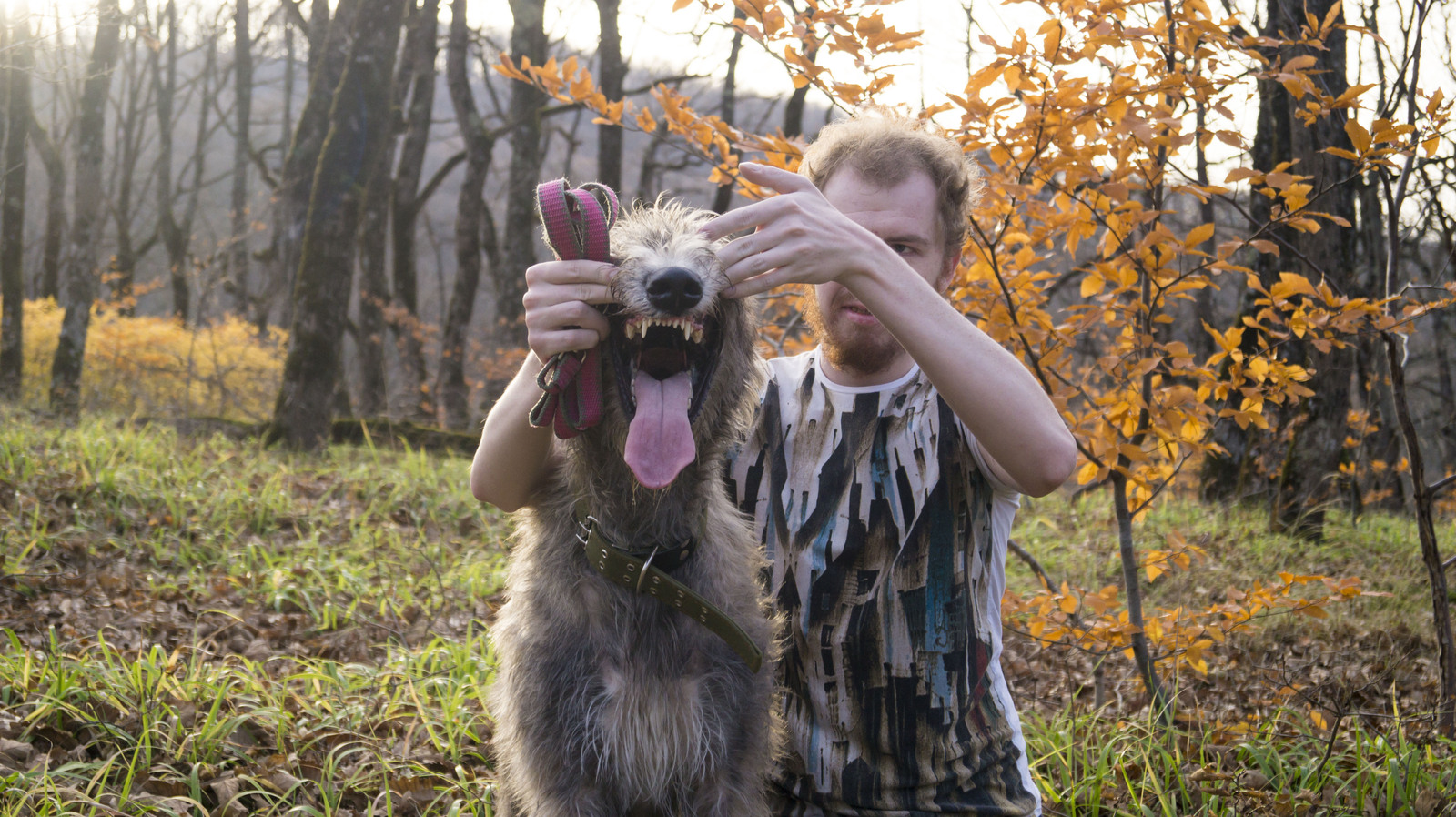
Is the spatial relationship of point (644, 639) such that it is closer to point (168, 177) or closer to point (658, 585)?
Answer: point (658, 585)

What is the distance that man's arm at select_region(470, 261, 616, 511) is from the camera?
64.2 inches

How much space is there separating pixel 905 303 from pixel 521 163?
12.9m

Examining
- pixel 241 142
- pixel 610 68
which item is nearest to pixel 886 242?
pixel 610 68

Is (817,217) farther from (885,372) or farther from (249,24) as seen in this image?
(249,24)

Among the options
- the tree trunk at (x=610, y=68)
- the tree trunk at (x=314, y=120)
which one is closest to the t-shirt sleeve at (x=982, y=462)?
the tree trunk at (x=314, y=120)

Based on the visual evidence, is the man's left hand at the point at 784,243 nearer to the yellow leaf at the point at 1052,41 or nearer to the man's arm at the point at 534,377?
the man's arm at the point at 534,377

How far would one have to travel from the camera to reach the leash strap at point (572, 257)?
65.6 inches

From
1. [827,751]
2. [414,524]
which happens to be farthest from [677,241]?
[414,524]

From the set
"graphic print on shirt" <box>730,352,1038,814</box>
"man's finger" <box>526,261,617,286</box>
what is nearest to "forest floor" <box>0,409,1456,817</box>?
"graphic print on shirt" <box>730,352,1038,814</box>

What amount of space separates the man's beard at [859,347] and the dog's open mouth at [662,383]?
0.72 m

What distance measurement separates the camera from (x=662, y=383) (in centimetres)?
178

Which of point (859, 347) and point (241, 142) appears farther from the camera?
point (241, 142)

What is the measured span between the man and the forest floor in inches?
40.4

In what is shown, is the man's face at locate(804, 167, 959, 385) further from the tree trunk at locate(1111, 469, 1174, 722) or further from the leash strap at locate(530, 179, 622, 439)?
the tree trunk at locate(1111, 469, 1174, 722)
